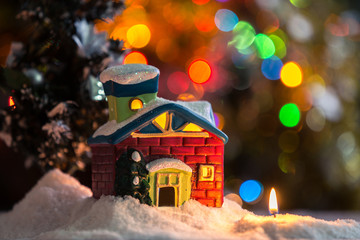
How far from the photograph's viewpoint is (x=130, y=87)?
62.4 inches

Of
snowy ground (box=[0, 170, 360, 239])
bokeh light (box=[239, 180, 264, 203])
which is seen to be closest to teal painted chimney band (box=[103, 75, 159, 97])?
snowy ground (box=[0, 170, 360, 239])

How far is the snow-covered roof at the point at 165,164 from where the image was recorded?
1.53 metres

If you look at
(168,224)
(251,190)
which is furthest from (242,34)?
(168,224)

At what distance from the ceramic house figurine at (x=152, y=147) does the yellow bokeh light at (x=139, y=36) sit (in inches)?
41.1

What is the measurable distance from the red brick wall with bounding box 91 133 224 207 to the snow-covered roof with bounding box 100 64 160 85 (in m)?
0.22

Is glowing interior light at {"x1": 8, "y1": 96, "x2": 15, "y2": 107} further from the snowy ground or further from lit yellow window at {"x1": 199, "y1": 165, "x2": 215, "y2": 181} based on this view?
lit yellow window at {"x1": 199, "y1": 165, "x2": 215, "y2": 181}

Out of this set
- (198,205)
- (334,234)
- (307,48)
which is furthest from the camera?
(307,48)

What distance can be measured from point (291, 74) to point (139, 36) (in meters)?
0.98

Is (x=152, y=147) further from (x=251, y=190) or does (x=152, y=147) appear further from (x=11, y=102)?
(x=251, y=190)

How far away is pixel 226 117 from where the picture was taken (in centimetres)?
270

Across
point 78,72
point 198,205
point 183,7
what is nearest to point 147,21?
point 183,7

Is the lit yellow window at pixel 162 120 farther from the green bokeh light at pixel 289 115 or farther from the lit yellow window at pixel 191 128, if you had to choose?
the green bokeh light at pixel 289 115

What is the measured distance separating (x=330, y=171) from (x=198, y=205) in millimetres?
1655

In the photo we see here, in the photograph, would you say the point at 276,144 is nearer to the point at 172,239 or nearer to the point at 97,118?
the point at 97,118
